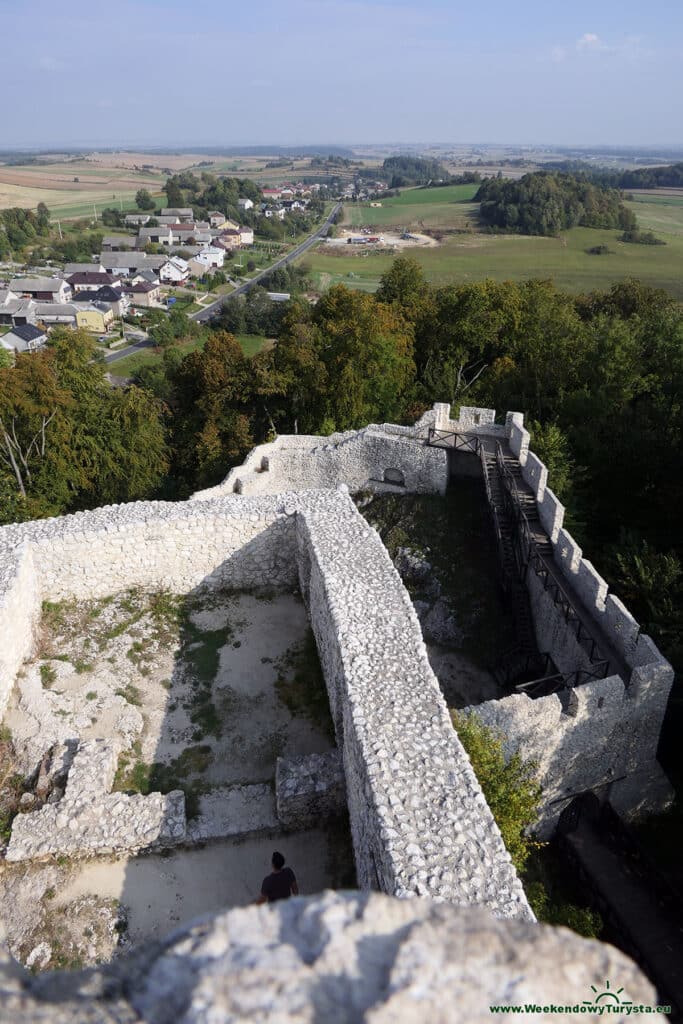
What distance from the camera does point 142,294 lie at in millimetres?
84000

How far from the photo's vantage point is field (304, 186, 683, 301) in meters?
58.5

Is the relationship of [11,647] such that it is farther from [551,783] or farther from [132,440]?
[132,440]

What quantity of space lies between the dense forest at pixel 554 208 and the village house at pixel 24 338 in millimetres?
63724

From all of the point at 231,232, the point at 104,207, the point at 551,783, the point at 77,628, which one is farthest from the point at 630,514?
the point at 104,207

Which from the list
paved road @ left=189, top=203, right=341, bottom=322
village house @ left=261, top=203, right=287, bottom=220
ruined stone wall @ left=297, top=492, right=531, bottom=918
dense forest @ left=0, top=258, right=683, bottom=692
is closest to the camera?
ruined stone wall @ left=297, top=492, right=531, bottom=918

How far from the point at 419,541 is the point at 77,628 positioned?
8.95 m

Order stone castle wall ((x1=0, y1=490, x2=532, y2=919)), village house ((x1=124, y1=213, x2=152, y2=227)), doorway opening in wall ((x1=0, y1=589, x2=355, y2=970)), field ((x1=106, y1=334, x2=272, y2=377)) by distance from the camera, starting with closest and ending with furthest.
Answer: stone castle wall ((x1=0, y1=490, x2=532, y2=919))
doorway opening in wall ((x1=0, y1=589, x2=355, y2=970))
field ((x1=106, y1=334, x2=272, y2=377))
village house ((x1=124, y1=213, x2=152, y2=227))

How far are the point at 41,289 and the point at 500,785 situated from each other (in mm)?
91161

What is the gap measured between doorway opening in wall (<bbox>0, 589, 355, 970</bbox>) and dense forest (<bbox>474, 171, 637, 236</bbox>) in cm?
8649

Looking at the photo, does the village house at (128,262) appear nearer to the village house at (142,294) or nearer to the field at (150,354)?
the village house at (142,294)

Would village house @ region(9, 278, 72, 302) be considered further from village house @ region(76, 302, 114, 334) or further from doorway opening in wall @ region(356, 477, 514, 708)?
doorway opening in wall @ region(356, 477, 514, 708)

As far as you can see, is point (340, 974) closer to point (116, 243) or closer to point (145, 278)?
point (145, 278)

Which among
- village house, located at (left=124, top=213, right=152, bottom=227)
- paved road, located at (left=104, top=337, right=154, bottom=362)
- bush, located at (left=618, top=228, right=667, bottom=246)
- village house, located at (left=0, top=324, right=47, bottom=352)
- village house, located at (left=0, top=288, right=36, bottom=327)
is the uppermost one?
village house, located at (left=124, top=213, right=152, bottom=227)

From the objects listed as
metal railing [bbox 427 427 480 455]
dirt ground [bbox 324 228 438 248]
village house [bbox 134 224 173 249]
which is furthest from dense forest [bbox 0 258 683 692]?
village house [bbox 134 224 173 249]
